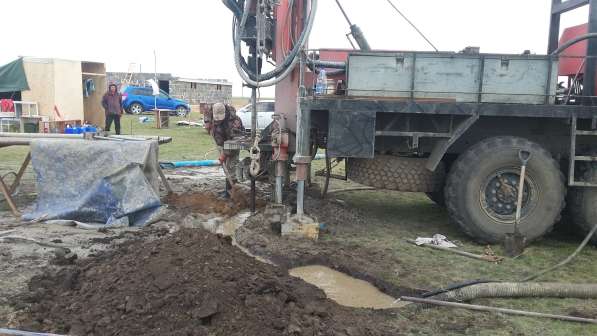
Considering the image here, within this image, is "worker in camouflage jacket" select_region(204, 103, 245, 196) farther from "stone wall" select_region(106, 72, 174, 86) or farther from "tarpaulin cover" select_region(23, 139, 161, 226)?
"stone wall" select_region(106, 72, 174, 86)

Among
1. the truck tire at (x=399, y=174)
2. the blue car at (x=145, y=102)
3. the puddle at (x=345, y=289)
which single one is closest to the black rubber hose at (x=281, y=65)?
the truck tire at (x=399, y=174)

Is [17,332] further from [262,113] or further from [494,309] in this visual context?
[262,113]

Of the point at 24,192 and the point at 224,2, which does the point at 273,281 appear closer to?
the point at 224,2

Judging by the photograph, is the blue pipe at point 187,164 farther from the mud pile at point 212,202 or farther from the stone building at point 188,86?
the stone building at point 188,86

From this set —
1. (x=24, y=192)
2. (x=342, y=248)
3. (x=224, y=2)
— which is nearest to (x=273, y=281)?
(x=342, y=248)

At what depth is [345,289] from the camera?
4.96 meters

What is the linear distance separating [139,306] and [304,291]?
127cm

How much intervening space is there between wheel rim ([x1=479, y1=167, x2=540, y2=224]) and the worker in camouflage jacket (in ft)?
11.3

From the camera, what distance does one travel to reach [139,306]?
3.79m

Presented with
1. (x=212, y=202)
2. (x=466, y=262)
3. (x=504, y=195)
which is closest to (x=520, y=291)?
(x=466, y=262)

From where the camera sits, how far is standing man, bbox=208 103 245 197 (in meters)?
7.82

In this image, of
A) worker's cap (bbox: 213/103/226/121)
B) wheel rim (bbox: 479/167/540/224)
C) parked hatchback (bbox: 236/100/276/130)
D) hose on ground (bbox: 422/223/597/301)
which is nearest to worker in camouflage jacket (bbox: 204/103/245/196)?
worker's cap (bbox: 213/103/226/121)

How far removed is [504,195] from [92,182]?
5012mm

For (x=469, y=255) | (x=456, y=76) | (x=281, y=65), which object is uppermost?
(x=281, y=65)
